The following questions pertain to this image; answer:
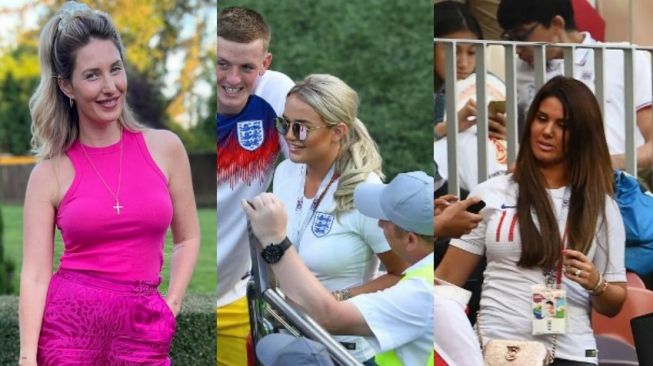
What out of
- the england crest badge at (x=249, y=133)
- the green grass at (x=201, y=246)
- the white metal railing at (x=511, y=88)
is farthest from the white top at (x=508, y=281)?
the green grass at (x=201, y=246)

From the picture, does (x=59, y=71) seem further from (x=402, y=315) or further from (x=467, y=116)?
(x=467, y=116)

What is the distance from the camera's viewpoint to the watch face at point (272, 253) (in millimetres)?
3984

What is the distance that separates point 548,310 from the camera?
4594 millimetres

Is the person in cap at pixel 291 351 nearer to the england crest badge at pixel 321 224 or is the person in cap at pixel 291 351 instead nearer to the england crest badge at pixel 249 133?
the england crest badge at pixel 321 224

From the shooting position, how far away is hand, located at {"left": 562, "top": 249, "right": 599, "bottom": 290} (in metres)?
4.65

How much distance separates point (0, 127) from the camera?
10445 mm

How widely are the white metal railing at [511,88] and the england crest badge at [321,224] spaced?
74 centimetres

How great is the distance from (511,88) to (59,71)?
5.36ft

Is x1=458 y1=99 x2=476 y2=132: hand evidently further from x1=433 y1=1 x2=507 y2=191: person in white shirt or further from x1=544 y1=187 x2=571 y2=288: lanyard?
Result: x1=544 y1=187 x2=571 y2=288: lanyard

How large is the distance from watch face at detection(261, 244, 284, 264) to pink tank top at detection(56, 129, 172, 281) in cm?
31

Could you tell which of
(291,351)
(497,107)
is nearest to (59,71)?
(291,351)

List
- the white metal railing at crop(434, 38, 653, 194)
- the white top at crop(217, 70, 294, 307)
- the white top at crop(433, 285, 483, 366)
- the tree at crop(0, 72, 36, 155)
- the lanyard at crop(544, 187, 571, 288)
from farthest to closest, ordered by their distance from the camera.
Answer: the tree at crop(0, 72, 36, 155)
the lanyard at crop(544, 187, 571, 288)
the white metal railing at crop(434, 38, 653, 194)
the white top at crop(433, 285, 483, 366)
the white top at crop(217, 70, 294, 307)

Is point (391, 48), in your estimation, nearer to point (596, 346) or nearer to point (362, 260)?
point (362, 260)

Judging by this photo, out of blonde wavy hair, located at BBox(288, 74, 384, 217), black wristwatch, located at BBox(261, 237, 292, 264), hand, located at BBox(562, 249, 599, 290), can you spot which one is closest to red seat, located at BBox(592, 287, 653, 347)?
hand, located at BBox(562, 249, 599, 290)
